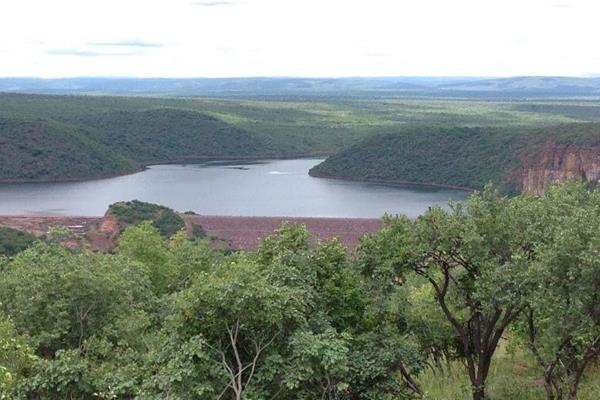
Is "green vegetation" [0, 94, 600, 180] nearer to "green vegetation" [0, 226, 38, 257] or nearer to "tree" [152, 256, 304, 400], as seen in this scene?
"green vegetation" [0, 226, 38, 257]

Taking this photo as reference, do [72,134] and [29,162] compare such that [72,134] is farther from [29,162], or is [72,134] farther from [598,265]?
[598,265]

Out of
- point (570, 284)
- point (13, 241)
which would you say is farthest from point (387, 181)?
point (570, 284)

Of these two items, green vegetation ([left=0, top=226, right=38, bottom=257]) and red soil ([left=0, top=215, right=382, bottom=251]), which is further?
red soil ([left=0, top=215, right=382, bottom=251])

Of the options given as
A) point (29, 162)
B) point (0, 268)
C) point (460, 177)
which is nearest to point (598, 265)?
point (0, 268)

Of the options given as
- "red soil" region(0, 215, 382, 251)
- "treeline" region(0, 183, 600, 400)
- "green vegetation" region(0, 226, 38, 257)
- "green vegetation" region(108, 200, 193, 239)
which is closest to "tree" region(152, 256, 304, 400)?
"treeline" region(0, 183, 600, 400)

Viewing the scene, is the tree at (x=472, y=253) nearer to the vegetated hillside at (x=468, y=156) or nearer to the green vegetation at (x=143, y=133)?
the vegetated hillside at (x=468, y=156)

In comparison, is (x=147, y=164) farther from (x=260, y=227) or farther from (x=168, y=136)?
(x=260, y=227)
